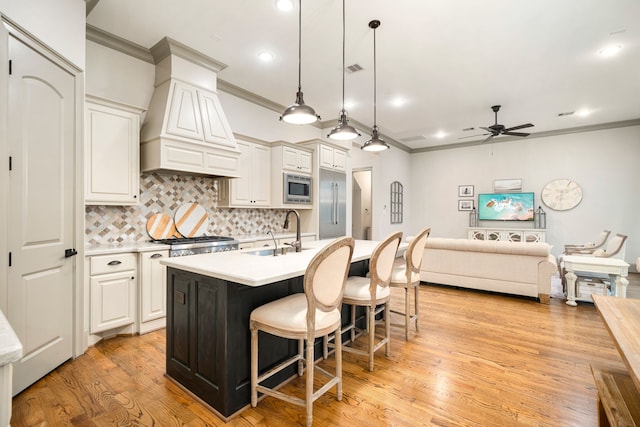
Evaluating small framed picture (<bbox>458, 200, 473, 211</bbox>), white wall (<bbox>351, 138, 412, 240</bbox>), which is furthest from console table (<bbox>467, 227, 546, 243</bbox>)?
white wall (<bbox>351, 138, 412, 240</bbox>)

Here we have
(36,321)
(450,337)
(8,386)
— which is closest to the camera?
(8,386)

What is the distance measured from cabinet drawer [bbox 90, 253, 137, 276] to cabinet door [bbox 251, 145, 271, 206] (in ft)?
6.20

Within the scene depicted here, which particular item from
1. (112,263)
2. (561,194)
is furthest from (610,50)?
(112,263)

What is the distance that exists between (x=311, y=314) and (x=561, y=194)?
25.7 feet

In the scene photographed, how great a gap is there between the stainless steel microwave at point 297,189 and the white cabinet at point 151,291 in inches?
80.7

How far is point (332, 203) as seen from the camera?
5523mm

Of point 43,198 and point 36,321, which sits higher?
point 43,198

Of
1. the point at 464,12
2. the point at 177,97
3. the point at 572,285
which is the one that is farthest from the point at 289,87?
the point at 572,285

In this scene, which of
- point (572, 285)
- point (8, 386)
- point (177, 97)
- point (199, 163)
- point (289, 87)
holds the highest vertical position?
point (289, 87)

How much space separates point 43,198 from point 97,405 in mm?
1508

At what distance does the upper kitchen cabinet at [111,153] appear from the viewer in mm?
2912

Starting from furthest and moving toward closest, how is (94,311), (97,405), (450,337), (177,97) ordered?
1. (177,97)
2. (450,337)
3. (94,311)
4. (97,405)

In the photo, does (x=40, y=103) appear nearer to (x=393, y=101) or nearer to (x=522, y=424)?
(x=522, y=424)

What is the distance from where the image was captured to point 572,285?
13.3ft
